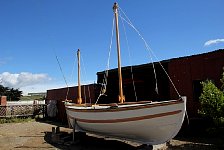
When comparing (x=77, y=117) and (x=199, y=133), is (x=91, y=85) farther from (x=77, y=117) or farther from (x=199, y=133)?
(x=199, y=133)

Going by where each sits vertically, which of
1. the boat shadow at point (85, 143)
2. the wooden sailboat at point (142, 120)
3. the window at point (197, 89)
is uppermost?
the window at point (197, 89)

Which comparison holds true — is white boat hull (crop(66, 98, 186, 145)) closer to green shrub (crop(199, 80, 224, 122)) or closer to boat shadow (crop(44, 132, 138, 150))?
boat shadow (crop(44, 132, 138, 150))

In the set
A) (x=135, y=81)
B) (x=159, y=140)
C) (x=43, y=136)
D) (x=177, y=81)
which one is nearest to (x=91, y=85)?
(x=135, y=81)

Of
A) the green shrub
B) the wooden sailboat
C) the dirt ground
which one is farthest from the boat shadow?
the green shrub

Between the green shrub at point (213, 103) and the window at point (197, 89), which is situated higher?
the window at point (197, 89)

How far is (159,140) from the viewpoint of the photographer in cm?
1084

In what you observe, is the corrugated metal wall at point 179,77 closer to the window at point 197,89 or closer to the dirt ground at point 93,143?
the window at point 197,89

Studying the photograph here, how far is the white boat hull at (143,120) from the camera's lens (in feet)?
32.5

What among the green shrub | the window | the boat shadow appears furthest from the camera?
the window

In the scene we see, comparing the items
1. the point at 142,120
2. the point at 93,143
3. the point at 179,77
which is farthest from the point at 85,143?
the point at 179,77

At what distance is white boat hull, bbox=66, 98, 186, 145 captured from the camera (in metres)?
9.92

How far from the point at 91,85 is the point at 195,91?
33.5 ft

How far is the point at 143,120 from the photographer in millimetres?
10430

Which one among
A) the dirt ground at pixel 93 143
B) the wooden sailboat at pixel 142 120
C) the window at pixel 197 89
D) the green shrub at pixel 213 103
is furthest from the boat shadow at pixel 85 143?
the window at pixel 197 89
